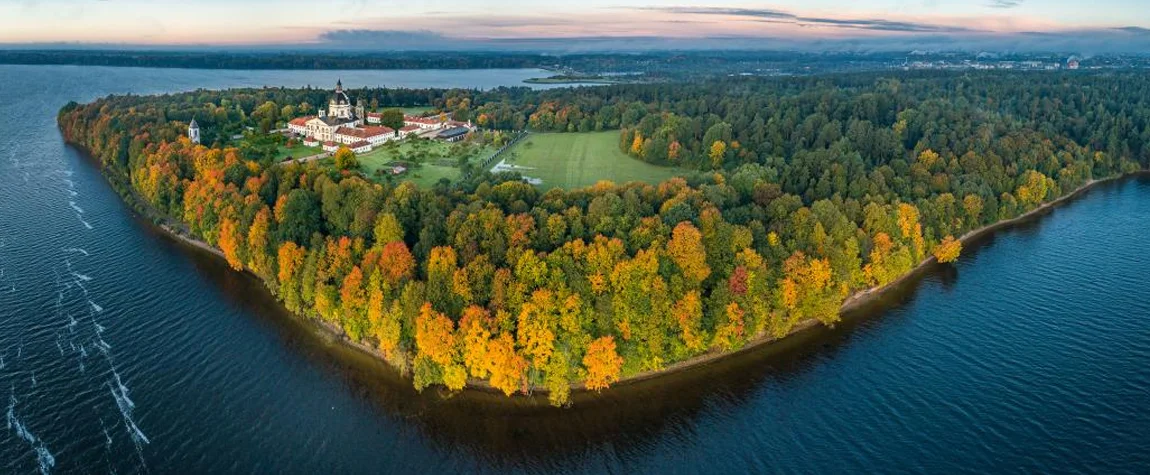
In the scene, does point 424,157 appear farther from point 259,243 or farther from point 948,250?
point 948,250

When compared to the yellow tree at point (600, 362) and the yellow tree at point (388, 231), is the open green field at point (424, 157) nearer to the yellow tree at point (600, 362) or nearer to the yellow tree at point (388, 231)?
the yellow tree at point (388, 231)

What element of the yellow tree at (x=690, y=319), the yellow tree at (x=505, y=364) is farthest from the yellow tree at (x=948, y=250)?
the yellow tree at (x=505, y=364)

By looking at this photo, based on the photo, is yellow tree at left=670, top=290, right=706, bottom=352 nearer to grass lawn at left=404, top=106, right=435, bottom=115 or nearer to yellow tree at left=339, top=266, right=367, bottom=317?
yellow tree at left=339, top=266, right=367, bottom=317

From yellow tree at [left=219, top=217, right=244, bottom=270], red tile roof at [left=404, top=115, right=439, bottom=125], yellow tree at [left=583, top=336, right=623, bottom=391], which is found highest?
red tile roof at [left=404, top=115, right=439, bottom=125]

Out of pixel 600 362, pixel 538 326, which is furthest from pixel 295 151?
pixel 600 362

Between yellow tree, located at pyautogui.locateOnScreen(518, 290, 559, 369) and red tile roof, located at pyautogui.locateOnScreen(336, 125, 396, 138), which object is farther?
red tile roof, located at pyautogui.locateOnScreen(336, 125, 396, 138)

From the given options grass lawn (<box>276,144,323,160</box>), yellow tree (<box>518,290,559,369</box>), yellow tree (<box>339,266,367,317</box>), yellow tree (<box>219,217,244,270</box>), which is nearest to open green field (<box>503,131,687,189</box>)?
grass lawn (<box>276,144,323,160</box>)
